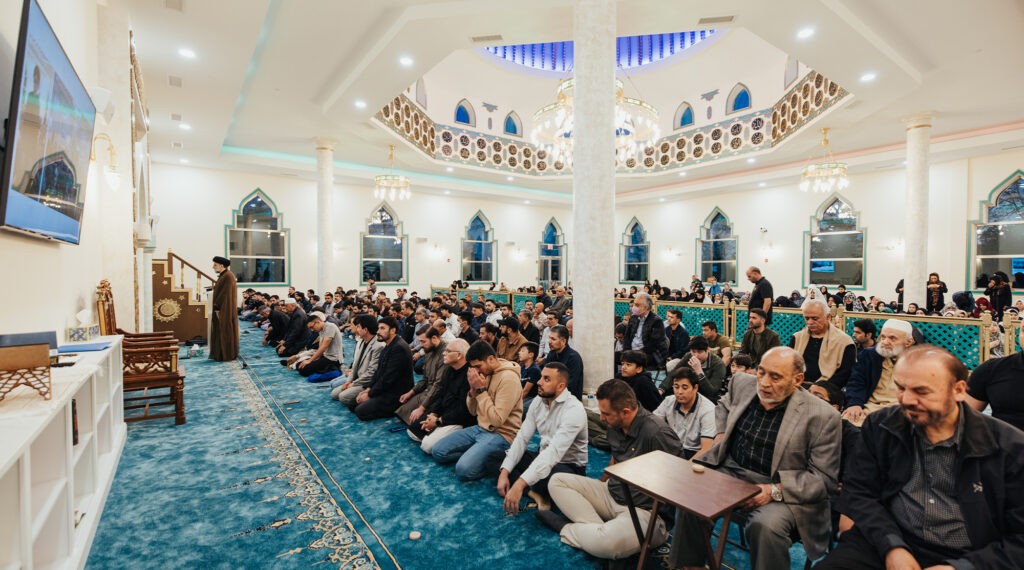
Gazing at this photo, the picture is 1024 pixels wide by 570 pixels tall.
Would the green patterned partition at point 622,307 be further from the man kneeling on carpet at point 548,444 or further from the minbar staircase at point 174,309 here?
the minbar staircase at point 174,309

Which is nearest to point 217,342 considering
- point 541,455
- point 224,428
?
point 224,428

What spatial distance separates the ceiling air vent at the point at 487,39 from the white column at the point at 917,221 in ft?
23.7

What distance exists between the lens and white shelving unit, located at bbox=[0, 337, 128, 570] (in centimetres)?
146

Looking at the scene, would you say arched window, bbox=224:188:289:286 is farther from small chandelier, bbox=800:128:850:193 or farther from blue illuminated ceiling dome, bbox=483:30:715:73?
small chandelier, bbox=800:128:850:193

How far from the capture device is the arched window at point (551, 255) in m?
17.7

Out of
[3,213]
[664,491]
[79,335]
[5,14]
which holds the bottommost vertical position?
[664,491]

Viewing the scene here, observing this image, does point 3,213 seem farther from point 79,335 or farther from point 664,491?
point 664,491

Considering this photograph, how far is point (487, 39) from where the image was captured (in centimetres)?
596

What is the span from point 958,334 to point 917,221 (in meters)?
3.68

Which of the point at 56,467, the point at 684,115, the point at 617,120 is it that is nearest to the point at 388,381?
the point at 56,467

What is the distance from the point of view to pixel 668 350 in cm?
591

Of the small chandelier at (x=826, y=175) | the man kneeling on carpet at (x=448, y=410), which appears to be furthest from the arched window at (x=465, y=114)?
the man kneeling on carpet at (x=448, y=410)

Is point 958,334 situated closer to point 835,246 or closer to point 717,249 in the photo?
point 835,246

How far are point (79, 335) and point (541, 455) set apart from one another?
10.9 feet
